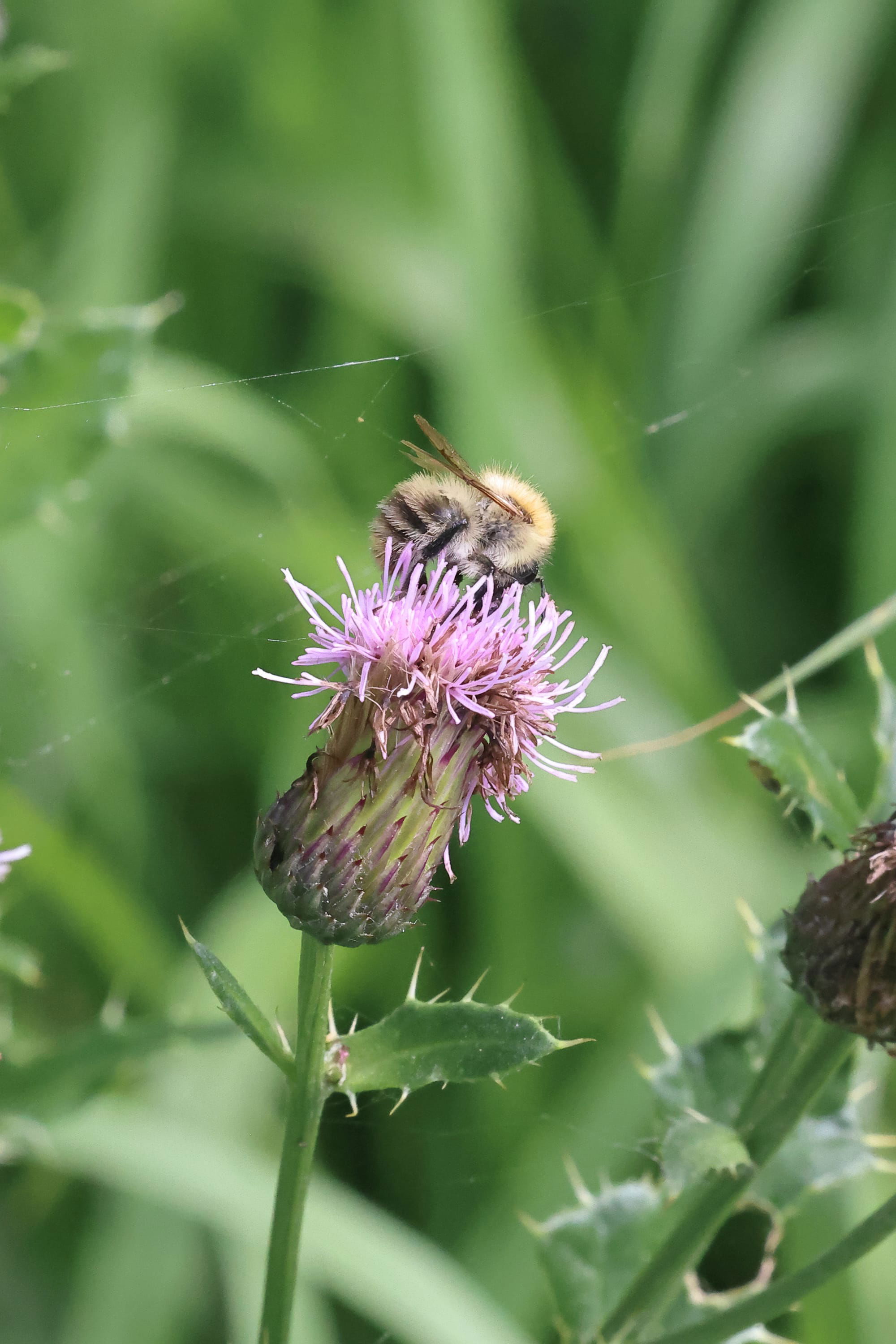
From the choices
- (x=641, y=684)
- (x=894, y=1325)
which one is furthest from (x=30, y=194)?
(x=894, y=1325)

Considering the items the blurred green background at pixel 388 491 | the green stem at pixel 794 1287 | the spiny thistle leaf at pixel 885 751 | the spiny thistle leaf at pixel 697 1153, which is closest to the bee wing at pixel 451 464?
the spiny thistle leaf at pixel 885 751

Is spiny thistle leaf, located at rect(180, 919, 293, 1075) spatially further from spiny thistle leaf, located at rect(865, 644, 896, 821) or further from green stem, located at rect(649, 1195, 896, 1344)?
spiny thistle leaf, located at rect(865, 644, 896, 821)

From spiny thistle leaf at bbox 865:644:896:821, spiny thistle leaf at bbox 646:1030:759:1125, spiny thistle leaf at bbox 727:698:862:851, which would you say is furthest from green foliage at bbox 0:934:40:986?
spiny thistle leaf at bbox 865:644:896:821

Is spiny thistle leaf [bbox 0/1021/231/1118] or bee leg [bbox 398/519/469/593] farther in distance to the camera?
spiny thistle leaf [bbox 0/1021/231/1118]

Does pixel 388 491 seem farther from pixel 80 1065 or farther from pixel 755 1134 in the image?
pixel 755 1134

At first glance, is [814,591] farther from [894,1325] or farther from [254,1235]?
[254,1235]
